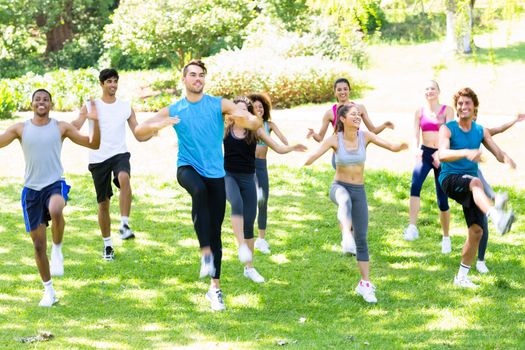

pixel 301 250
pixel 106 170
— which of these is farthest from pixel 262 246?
pixel 106 170

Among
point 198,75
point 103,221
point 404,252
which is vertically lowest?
point 404,252

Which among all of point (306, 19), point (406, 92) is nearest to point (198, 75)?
point (406, 92)

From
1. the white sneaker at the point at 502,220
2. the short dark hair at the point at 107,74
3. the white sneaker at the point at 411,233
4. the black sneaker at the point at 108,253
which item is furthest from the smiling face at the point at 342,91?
the black sneaker at the point at 108,253

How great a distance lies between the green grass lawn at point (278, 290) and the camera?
7.21 m

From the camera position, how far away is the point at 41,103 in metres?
8.02

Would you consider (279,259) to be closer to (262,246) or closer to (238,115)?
(262,246)

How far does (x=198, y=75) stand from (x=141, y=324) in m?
2.32

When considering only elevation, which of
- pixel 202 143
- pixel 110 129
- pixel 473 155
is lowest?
pixel 473 155

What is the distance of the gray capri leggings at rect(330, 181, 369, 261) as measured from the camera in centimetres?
806

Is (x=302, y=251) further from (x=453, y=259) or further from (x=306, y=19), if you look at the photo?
(x=306, y=19)

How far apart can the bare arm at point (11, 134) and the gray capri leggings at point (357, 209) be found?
10.1 feet

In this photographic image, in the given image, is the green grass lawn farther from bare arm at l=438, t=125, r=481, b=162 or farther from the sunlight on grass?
bare arm at l=438, t=125, r=481, b=162

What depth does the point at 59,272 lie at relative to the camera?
919 cm

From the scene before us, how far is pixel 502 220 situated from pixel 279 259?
3.40 m
